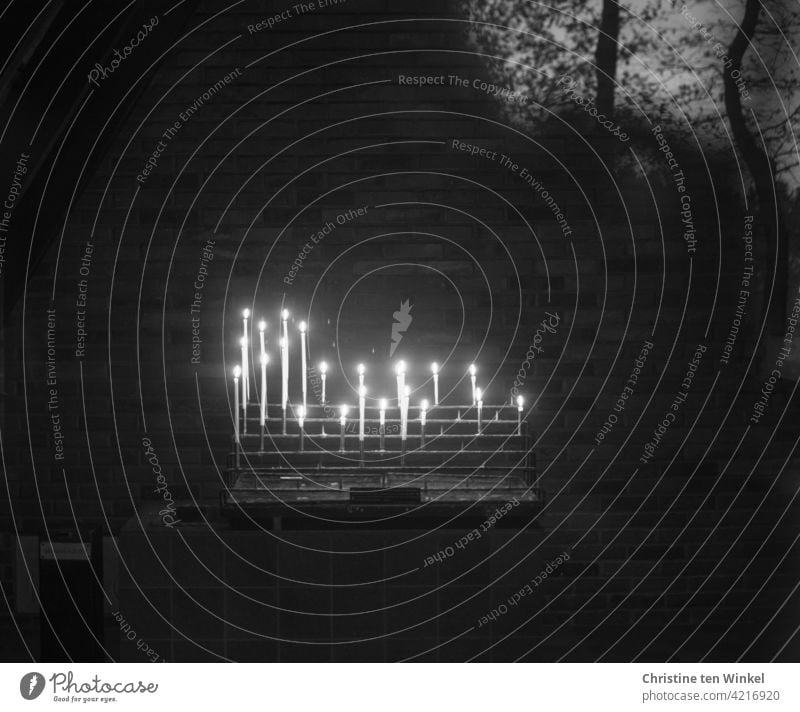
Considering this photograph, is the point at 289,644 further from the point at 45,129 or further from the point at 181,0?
the point at 181,0

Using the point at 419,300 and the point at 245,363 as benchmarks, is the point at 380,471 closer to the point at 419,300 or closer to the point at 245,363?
the point at 245,363

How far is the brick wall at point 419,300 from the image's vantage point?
223cm

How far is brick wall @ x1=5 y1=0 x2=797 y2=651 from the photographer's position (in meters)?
2.23

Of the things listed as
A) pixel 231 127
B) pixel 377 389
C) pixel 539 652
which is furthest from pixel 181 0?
pixel 539 652

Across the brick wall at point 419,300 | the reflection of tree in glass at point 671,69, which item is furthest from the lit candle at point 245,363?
the reflection of tree in glass at point 671,69

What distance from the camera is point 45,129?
79.6 inches

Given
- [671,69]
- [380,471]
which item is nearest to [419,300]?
[380,471]

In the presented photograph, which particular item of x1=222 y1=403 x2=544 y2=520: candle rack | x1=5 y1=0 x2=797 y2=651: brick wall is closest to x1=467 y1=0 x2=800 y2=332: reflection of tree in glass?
x1=5 y1=0 x2=797 y2=651: brick wall

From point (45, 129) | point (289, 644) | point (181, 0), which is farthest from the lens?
point (181, 0)

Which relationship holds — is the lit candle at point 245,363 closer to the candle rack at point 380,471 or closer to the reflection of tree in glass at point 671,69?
the candle rack at point 380,471

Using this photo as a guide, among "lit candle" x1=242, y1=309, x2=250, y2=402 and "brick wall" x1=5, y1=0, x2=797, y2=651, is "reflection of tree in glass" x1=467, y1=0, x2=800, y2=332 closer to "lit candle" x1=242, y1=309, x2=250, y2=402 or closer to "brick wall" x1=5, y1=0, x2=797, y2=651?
"brick wall" x1=5, y1=0, x2=797, y2=651

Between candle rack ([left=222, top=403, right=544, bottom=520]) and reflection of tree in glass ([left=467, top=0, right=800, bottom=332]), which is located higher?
reflection of tree in glass ([left=467, top=0, right=800, bottom=332])

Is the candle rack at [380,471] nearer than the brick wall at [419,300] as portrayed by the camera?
Yes

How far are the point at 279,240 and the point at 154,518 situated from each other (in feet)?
2.16
